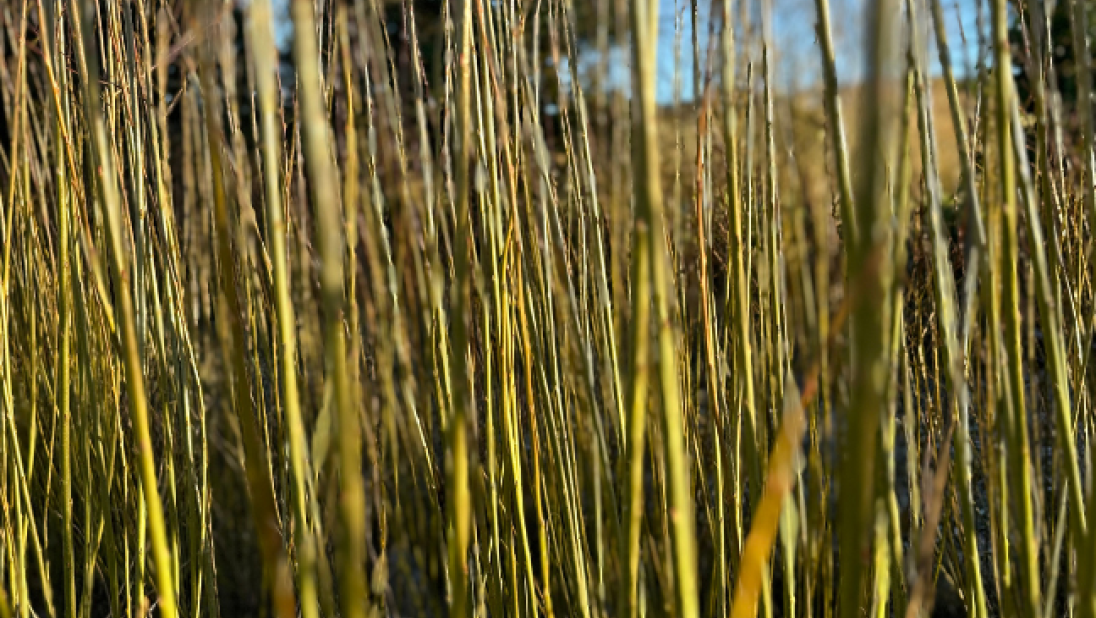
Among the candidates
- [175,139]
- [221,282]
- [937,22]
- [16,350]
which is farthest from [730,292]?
[175,139]

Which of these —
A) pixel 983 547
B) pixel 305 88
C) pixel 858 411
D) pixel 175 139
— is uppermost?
pixel 175 139

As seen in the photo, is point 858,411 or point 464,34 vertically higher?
point 464,34

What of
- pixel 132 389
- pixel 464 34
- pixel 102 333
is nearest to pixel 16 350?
pixel 102 333

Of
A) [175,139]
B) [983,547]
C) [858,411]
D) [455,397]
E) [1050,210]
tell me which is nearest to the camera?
[858,411]

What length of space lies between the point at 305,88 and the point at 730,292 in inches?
17.1

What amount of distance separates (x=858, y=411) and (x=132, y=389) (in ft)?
1.23

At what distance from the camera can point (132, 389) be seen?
47cm

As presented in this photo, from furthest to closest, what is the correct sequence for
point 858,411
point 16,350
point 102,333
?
→ point 16,350
point 102,333
point 858,411

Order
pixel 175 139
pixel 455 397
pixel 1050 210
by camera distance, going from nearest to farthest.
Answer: pixel 455 397 < pixel 1050 210 < pixel 175 139

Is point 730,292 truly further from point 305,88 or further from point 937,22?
point 305,88

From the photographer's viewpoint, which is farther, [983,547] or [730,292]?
[983,547]

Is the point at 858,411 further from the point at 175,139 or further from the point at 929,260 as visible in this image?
the point at 175,139

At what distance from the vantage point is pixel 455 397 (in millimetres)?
440

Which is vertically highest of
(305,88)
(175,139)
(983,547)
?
(175,139)
